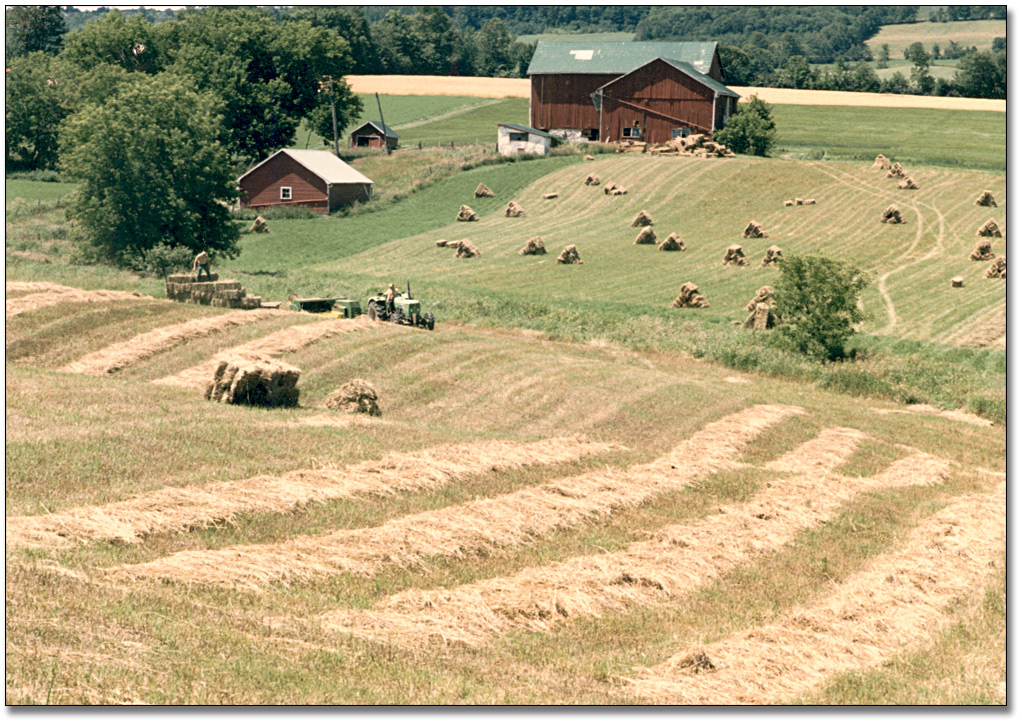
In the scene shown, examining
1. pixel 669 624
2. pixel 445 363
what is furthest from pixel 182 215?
pixel 669 624

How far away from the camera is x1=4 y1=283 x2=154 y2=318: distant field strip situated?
4141cm

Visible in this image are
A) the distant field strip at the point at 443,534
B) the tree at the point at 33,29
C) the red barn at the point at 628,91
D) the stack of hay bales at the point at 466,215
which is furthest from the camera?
the tree at the point at 33,29

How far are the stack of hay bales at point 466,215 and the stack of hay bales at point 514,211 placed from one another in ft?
8.33

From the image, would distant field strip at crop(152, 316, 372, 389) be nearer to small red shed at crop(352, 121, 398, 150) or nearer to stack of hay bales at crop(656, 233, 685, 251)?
stack of hay bales at crop(656, 233, 685, 251)

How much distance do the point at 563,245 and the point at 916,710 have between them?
210 ft

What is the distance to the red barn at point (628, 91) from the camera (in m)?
105

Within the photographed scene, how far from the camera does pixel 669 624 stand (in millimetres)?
16484

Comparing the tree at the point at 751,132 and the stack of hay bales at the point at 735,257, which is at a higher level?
the tree at the point at 751,132

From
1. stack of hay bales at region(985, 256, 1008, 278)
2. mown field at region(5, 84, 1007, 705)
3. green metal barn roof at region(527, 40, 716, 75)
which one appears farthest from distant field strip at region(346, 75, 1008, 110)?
mown field at region(5, 84, 1007, 705)

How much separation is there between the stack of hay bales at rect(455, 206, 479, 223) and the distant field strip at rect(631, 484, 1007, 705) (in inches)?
2609

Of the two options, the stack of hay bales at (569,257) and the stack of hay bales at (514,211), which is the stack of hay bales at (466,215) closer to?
the stack of hay bales at (514,211)

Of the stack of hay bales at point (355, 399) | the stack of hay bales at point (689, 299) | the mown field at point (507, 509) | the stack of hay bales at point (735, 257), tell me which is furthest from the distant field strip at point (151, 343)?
the stack of hay bales at point (735, 257)

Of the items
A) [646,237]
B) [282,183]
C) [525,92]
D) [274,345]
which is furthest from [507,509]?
[525,92]

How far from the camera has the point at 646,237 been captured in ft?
248
